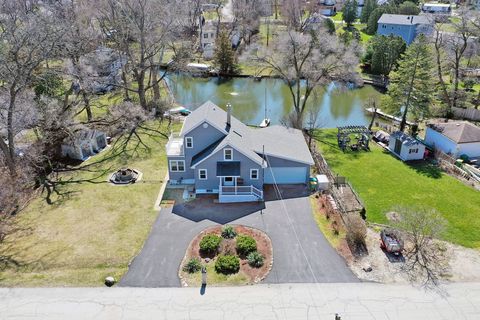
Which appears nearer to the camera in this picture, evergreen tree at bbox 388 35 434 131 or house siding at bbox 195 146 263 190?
house siding at bbox 195 146 263 190

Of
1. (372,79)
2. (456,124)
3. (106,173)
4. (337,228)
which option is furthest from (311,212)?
(372,79)

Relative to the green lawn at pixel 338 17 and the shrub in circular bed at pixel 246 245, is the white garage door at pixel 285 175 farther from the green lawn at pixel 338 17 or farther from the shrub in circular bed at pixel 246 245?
the green lawn at pixel 338 17

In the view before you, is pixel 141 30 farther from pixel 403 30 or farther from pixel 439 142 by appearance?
pixel 403 30

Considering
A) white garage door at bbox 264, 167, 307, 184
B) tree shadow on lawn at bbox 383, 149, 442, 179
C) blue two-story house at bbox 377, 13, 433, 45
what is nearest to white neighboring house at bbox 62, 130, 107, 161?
white garage door at bbox 264, 167, 307, 184

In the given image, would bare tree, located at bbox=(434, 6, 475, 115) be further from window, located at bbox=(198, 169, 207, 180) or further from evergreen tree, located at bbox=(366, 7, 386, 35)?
window, located at bbox=(198, 169, 207, 180)

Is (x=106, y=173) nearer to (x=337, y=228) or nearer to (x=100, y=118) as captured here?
(x=100, y=118)
